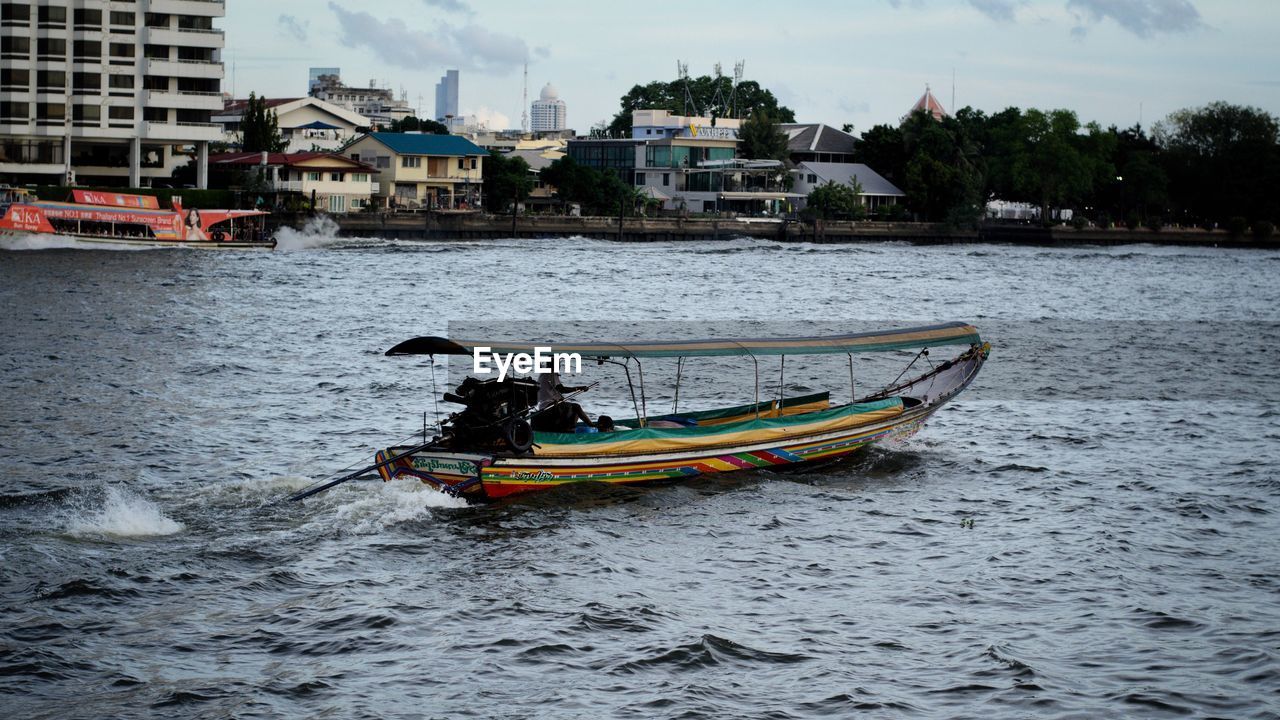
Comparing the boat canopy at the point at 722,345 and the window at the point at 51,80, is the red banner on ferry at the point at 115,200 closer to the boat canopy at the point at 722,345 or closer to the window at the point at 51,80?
the window at the point at 51,80

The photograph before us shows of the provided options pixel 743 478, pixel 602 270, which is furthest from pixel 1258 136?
pixel 743 478

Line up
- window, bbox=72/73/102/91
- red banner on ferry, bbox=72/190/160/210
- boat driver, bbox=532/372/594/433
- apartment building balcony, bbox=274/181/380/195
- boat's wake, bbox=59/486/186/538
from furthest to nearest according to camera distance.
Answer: apartment building balcony, bbox=274/181/380/195 < window, bbox=72/73/102/91 < red banner on ferry, bbox=72/190/160/210 < boat driver, bbox=532/372/594/433 < boat's wake, bbox=59/486/186/538

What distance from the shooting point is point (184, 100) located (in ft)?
293

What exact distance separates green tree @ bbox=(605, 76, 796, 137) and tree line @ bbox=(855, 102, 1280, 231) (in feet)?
118

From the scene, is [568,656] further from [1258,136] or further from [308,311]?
[1258,136]

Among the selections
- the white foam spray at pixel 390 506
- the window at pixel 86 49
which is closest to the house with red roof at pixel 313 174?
the window at pixel 86 49

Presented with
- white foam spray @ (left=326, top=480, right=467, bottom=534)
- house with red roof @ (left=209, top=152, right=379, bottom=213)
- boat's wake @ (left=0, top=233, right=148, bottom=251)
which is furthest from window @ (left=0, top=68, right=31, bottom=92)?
white foam spray @ (left=326, top=480, right=467, bottom=534)

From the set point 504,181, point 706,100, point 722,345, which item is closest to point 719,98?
point 706,100

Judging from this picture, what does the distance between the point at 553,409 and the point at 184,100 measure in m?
76.2

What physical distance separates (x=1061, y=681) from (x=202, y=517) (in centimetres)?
1226

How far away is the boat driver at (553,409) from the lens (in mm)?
21031

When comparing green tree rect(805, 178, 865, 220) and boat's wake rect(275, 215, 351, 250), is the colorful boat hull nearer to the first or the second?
boat's wake rect(275, 215, 351, 250)

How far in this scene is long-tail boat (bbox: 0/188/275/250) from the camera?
68812 millimetres

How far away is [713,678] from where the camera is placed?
14797mm
